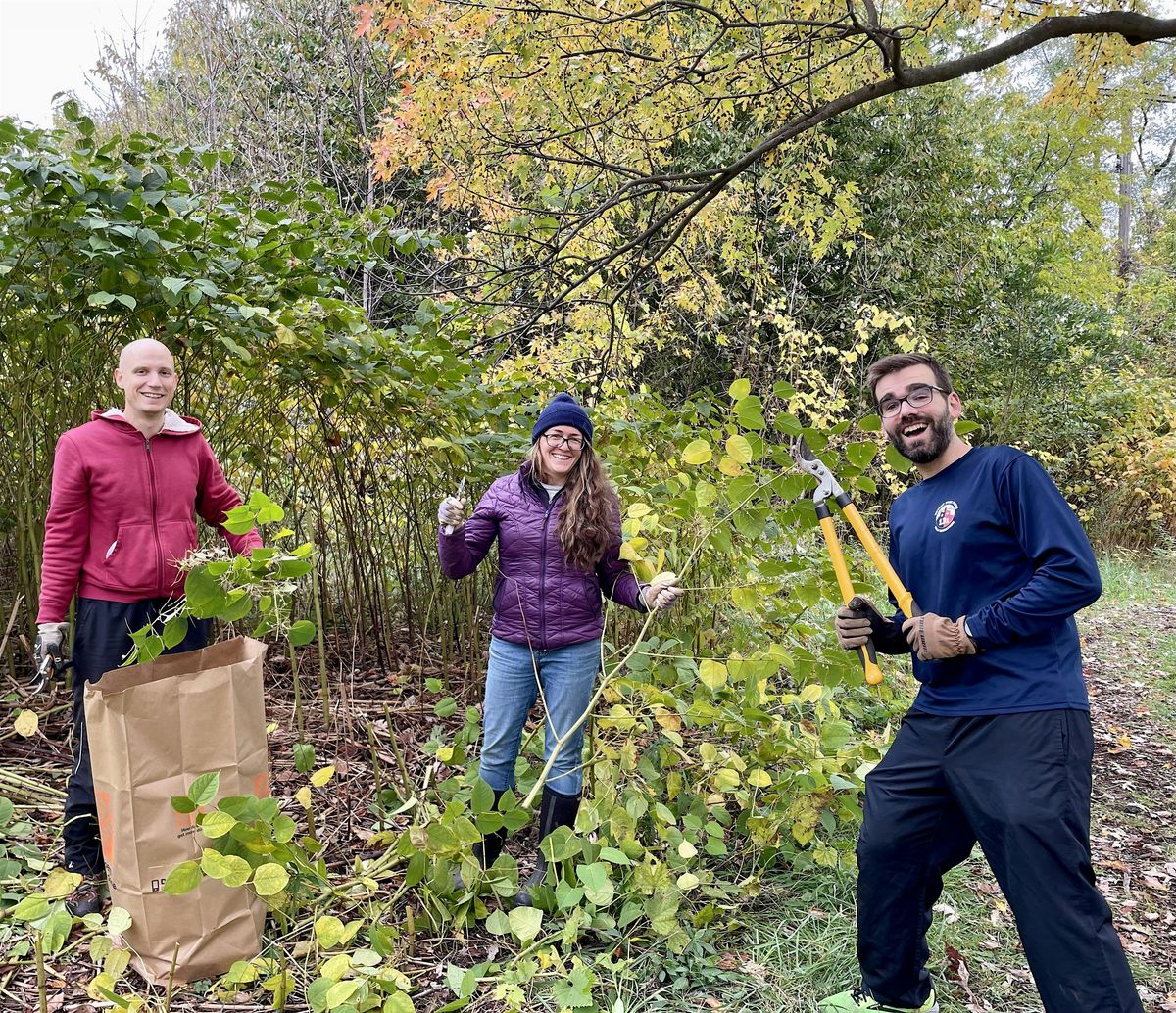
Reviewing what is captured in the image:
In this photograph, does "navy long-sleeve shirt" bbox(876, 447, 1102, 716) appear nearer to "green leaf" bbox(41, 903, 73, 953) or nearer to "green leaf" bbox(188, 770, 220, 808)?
"green leaf" bbox(188, 770, 220, 808)

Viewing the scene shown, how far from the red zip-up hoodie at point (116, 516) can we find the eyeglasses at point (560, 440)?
0.83 metres

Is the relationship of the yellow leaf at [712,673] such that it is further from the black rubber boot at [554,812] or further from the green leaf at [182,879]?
the green leaf at [182,879]

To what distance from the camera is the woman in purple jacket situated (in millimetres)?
2318

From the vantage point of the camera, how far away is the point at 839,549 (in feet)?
6.79

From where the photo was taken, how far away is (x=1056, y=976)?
156 centimetres

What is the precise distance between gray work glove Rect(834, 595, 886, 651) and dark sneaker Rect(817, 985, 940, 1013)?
2.79ft

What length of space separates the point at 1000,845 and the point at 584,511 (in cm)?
126

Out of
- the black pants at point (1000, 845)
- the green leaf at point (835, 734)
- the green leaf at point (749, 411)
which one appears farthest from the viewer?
the green leaf at point (835, 734)

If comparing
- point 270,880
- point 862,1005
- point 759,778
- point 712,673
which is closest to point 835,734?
point 759,778

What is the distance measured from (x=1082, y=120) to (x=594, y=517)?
4.69 meters

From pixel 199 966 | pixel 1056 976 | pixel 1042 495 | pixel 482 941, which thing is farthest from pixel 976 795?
pixel 199 966

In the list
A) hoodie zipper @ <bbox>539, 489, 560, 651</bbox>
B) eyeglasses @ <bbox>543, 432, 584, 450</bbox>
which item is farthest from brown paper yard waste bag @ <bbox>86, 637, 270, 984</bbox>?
eyeglasses @ <bbox>543, 432, 584, 450</bbox>

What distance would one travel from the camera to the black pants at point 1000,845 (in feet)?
5.09

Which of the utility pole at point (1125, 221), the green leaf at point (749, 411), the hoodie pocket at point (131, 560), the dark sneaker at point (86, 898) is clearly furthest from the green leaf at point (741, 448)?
the utility pole at point (1125, 221)
